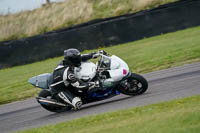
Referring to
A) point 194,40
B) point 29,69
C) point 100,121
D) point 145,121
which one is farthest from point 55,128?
point 29,69

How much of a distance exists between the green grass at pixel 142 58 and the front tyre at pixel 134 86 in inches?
163

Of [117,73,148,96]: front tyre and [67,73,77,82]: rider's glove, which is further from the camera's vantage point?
[67,73,77,82]: rider's glove

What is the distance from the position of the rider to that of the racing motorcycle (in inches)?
5.4

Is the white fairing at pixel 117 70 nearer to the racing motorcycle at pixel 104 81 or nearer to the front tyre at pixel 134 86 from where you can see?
the racing motorcycle at pixel 104 81

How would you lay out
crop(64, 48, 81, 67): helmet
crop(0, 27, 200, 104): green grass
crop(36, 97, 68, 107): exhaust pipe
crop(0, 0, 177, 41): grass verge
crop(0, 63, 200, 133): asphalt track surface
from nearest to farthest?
crop(0, 63, 200, 133): asphalt track surface < crop(64, 48, 81, 67): helmet < crop(36, 97, 68, 107): exhaust pipe < crop(0, 27, 200, 104): green grass < crop(0, 0, 177, 41): grass verge

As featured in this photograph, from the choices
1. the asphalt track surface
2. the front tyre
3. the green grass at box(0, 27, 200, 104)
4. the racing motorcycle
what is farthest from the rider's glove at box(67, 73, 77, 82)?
the green grass at box(0, 27, 200, 104)

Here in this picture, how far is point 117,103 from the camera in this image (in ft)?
30.4

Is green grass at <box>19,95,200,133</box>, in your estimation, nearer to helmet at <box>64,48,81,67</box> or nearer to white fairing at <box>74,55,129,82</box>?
white fairing at <box>74,55,129,82</box>

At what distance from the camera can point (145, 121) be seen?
6.43 metres

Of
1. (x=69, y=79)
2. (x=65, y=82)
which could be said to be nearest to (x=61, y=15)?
(x=65, y=82)

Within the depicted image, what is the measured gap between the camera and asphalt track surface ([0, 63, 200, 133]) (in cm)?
878

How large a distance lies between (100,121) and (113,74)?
2029mm

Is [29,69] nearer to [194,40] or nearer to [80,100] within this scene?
[194,40]

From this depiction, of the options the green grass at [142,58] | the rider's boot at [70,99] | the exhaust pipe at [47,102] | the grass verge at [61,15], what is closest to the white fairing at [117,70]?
the rider's boot at [70,99]
